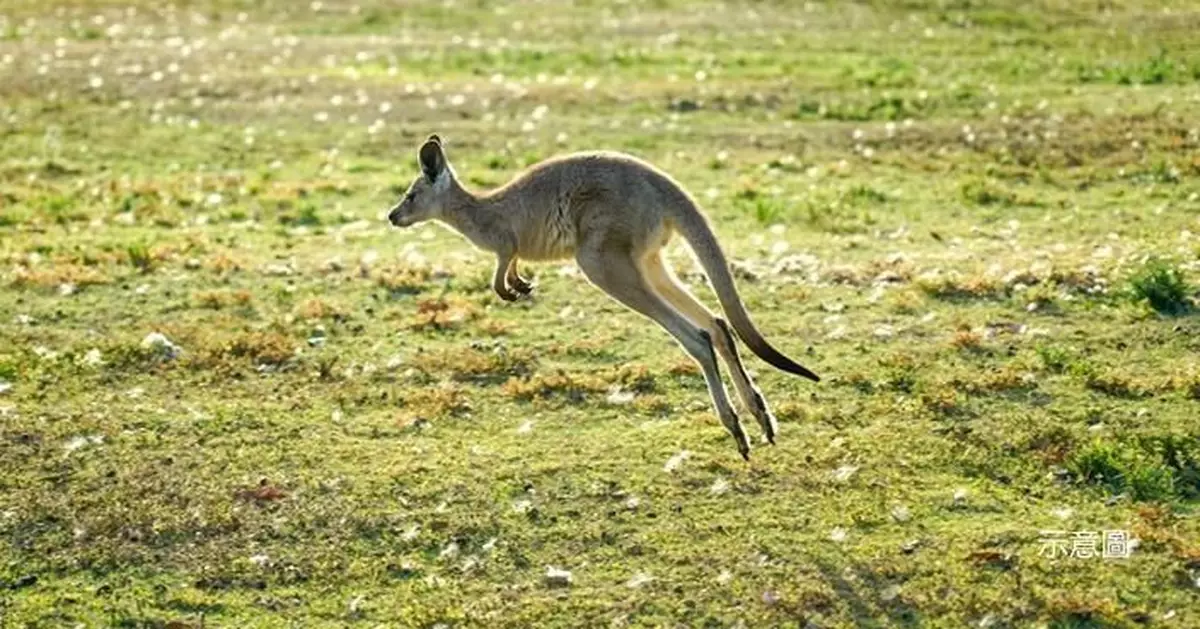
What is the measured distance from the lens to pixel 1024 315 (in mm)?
14016

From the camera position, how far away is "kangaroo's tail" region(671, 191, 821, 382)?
35.0 ft

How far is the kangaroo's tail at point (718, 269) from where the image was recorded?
35.0ft

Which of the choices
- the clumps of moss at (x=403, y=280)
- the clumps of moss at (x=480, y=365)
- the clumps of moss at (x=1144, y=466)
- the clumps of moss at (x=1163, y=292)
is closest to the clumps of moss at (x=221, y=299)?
the clumps of moss at (x=403, y=280)

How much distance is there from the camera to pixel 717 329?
11789mm

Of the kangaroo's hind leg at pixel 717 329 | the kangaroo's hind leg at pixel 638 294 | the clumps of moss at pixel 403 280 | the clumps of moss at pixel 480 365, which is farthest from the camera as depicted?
the clumps of moss at pixel 403 280

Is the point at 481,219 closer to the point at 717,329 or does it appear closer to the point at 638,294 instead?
the point at 638,294

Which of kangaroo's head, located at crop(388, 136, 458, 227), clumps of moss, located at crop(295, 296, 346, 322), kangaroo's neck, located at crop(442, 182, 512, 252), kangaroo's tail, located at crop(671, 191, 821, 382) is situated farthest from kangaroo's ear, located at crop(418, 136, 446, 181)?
clumps of moss, located at crop(295, 296, 346, 322)

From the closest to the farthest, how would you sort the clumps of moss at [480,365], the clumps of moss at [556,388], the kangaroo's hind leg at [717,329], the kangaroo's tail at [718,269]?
the kangaroo's tail at [718,269] → the kangaroo's hind leg at [717,329] → the clumps of moss at [556,388] → the clumps of moss at [480,365]

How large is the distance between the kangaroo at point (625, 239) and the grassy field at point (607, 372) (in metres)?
0.59

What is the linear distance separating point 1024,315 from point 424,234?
22.6 ft

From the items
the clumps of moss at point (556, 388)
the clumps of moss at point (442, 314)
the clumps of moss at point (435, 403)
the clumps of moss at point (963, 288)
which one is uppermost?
the clumps of moss at point (963, 288)

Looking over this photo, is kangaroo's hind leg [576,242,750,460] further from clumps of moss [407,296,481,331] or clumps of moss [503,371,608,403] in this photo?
clumps of moss [407,296,481,331]

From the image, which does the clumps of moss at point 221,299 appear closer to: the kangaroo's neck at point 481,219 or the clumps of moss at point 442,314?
the clumps of moss at point 442,314

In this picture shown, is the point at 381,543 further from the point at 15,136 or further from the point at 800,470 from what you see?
the point at 15,136
